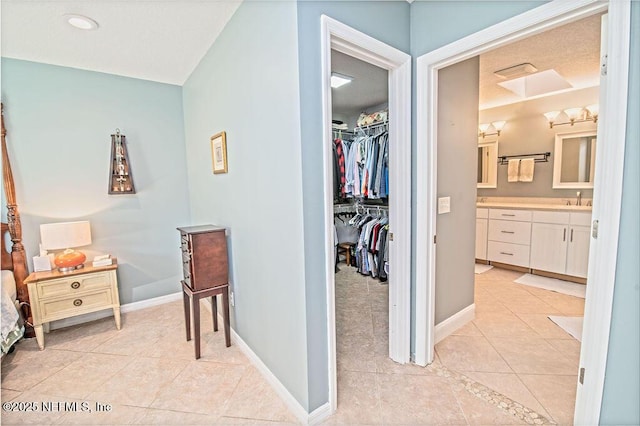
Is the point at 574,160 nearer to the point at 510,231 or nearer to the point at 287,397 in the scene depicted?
the point at 510,231

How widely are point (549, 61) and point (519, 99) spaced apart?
1.42 m

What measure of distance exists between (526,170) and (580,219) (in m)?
1.07

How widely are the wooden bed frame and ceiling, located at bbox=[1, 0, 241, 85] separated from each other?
695 mm

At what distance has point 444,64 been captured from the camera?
173 cm

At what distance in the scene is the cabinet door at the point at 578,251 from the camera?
3.32 meters

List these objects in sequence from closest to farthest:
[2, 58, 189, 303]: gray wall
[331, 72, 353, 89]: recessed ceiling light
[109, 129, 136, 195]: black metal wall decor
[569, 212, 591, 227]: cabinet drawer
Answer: [2, 58, 189, 303]: gray wall → [109, 129, 136, 195]: black metal wall decor → [331, 72, 353, 89]: recessed ceiling light → [569, 212, 591, 227]: cabinet drawer

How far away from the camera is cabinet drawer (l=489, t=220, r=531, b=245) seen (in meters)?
3.80

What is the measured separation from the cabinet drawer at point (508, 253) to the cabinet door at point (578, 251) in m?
0.45

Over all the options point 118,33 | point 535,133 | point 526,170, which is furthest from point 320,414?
point 535,133

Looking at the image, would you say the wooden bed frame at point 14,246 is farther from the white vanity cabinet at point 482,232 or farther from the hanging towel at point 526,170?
the hanging towel at point 526,170

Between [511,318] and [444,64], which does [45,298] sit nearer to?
[444,64]

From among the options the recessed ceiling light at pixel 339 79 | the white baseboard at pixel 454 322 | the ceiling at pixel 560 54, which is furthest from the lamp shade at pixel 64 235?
the ceiling at pixel 560 54

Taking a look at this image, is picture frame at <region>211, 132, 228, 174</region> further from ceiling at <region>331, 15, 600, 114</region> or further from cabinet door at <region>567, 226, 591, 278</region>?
cabinet door at <region>567, 226, 591, 278</region>

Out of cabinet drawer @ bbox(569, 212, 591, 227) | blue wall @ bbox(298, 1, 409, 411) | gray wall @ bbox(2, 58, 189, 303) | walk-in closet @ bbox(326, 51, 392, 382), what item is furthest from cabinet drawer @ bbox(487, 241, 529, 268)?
gray wall @ bbox(2, 58, 189, 303)
